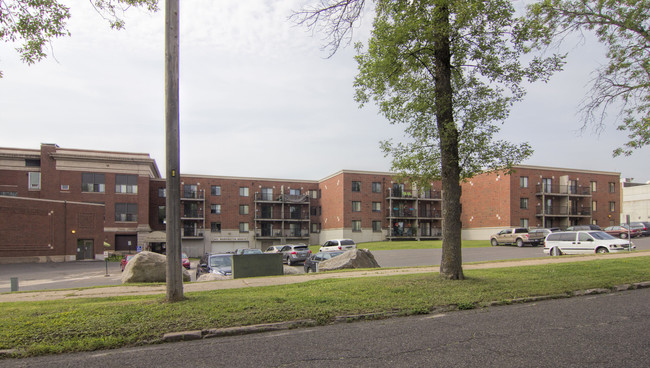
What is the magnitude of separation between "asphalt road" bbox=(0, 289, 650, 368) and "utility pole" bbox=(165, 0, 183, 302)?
2.46m

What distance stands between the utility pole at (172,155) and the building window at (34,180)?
50.4m

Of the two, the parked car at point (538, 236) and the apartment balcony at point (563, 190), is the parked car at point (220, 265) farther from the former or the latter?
the apartment balcony at point (563, 190)

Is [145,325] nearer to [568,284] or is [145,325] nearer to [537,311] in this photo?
[537,311]

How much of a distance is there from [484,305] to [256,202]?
174 ft

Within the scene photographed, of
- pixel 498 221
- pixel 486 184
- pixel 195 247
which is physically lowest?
pixel 195 247

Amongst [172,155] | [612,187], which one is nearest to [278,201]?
[612,187]

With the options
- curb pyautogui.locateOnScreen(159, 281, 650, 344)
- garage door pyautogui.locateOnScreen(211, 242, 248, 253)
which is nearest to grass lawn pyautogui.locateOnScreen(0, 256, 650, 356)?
curb pyautogui.locateOnScreen(159, 281, 650, 344)

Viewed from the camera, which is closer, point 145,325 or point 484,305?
point 145,325

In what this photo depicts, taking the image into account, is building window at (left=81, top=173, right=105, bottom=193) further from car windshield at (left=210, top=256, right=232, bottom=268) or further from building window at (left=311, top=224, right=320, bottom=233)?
car windshield at (left=210, top=256, right=232, bottom=268)

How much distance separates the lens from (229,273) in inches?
685

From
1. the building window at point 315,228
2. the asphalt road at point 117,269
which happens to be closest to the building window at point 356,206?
the building window at point 315,228

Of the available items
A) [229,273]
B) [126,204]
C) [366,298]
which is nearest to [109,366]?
[366,298]

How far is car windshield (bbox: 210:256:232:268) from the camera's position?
18734 mm

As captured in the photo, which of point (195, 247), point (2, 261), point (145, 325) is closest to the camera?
point (145, 325)
